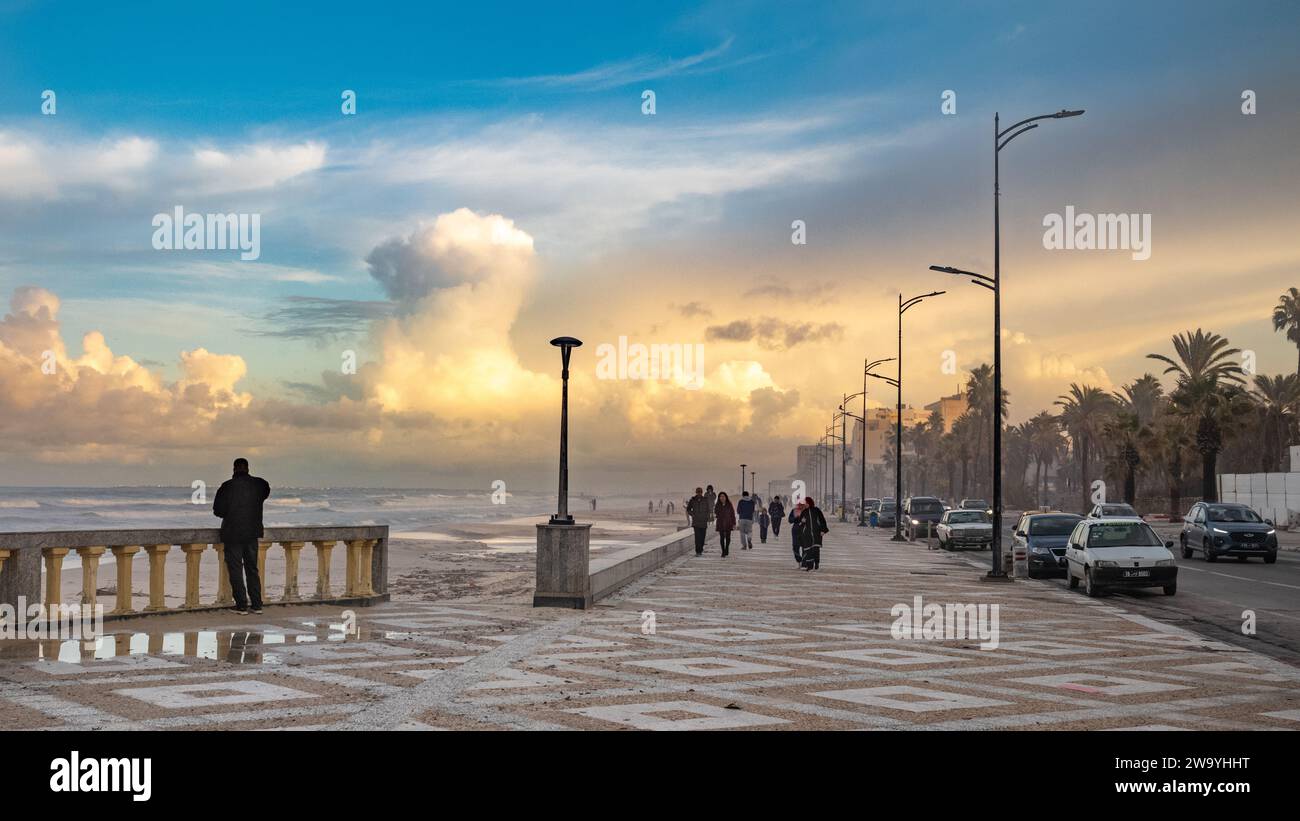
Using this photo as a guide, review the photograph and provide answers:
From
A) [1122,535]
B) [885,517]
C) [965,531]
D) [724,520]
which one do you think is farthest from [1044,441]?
[1122,535]

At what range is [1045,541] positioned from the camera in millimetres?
25891

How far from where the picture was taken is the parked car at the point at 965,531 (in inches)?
1563

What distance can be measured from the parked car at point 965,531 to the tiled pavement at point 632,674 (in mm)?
23448

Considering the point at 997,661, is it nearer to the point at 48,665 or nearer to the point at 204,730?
the point at 204,730

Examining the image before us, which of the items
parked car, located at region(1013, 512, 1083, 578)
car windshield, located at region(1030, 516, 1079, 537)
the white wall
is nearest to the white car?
parked car, located at region(1013, 512, 1083, 578)

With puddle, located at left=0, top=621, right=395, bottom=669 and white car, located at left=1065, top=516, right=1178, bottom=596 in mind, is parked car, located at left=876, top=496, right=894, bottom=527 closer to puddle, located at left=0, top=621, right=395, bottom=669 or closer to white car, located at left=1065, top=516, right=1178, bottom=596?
white car, located at left=1065, top=516, right=1178, bottom=596

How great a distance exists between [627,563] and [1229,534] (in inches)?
773

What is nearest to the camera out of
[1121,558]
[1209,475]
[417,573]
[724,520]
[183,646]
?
[183,646]

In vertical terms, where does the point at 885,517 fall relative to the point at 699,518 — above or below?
below

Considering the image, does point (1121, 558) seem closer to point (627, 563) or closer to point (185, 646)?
point (627, 563)

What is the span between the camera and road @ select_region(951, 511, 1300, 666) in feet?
47.7

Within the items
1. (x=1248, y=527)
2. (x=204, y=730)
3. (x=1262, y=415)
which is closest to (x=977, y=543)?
(x=1248, y=527)

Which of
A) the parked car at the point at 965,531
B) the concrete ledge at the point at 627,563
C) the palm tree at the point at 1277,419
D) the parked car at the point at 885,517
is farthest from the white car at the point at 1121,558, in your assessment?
the palm tree at the point at 1277,419

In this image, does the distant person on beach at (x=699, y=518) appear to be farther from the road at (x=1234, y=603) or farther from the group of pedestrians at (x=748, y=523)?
the road at (x=1234, y=603)
